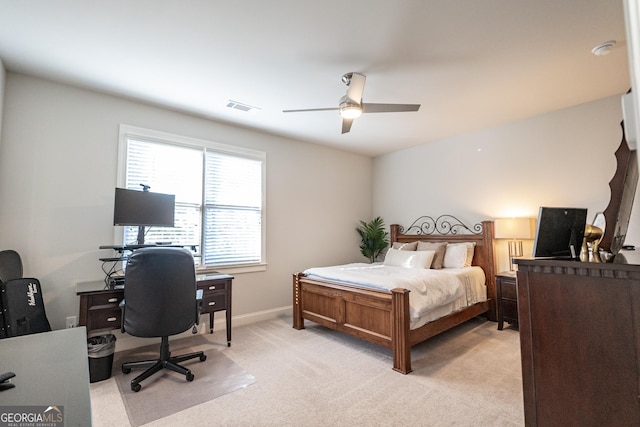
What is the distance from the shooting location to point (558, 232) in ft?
4.87

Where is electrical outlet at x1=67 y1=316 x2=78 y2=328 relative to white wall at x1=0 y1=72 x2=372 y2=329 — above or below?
below

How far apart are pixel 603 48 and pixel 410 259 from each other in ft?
9.59

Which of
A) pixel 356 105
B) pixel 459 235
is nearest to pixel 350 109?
pixel 356 105

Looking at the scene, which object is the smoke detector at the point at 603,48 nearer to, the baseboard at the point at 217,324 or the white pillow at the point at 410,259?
the white pillow at the point at 410,259

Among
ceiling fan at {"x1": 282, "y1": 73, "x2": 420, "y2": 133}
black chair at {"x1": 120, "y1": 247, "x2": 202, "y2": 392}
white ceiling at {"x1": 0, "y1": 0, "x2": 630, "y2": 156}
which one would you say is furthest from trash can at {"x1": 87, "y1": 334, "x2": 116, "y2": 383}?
ceiling fan at {"x1": 282, "y1": 73, "x2": 420, "y2": 133}

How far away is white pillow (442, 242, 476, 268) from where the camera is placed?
13.9 ft

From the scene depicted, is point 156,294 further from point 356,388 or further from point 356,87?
point 356,87

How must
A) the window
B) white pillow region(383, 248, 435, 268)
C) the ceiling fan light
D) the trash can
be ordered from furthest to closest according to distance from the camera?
white pillow region(383, 248, 435, 268)
the window
the ceiling fan light
the trash can

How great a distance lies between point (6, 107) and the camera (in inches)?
111

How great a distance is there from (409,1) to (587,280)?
1941 millimetres

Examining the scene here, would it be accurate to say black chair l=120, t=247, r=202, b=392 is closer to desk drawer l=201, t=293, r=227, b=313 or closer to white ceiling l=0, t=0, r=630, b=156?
desk drawer l=201, t=293, r=227, b=313

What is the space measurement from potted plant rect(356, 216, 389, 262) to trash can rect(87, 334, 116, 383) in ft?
13.5

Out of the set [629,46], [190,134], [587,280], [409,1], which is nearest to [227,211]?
[190,134]

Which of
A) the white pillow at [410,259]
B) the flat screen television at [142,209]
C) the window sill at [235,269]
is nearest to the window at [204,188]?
the window sill at [235,269]
